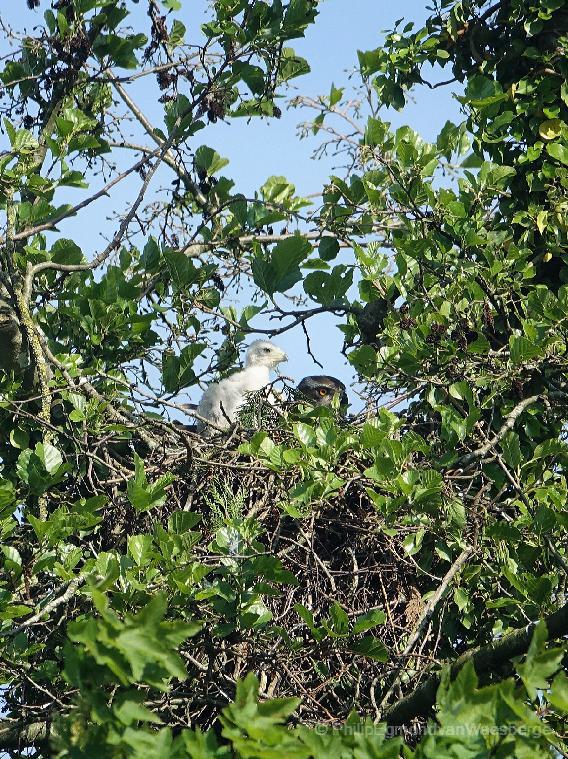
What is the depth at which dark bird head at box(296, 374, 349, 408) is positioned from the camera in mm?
6817

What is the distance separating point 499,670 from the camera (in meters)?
4.61

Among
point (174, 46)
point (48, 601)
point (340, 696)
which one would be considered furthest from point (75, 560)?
point (174, 46)

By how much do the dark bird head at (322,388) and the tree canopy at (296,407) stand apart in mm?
511

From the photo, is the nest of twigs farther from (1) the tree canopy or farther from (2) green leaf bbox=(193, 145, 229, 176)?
(2) green leaf bbox=(193, 145, 229, 176)

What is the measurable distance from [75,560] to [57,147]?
2176 mm

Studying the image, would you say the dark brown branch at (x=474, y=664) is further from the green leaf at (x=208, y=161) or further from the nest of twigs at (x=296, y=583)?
the green leaf at (x=208, y=161)

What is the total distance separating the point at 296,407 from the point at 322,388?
3.20 feet

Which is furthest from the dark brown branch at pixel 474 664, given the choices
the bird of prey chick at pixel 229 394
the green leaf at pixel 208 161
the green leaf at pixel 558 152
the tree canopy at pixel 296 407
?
the green leaf at pixel 208 161

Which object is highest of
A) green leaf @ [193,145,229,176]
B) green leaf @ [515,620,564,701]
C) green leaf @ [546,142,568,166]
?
green leaf @ [193,145,229,176]

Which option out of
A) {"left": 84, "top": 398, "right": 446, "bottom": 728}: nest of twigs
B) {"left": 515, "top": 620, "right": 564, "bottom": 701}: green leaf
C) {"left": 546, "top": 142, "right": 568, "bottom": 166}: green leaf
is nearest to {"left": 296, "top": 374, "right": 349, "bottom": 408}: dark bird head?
{"left": 84, "top": 398, "right": 446, "bottom": 728}: nest of twigs

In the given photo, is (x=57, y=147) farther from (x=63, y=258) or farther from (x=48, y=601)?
(x=48, y=601)

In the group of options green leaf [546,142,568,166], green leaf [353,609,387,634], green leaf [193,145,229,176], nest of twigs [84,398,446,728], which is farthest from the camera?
green leaf [193,145,229,176]

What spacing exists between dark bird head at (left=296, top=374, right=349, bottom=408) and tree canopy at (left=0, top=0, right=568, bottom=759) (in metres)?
0.51

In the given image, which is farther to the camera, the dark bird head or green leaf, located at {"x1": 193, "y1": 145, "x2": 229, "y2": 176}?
the dark bird head
